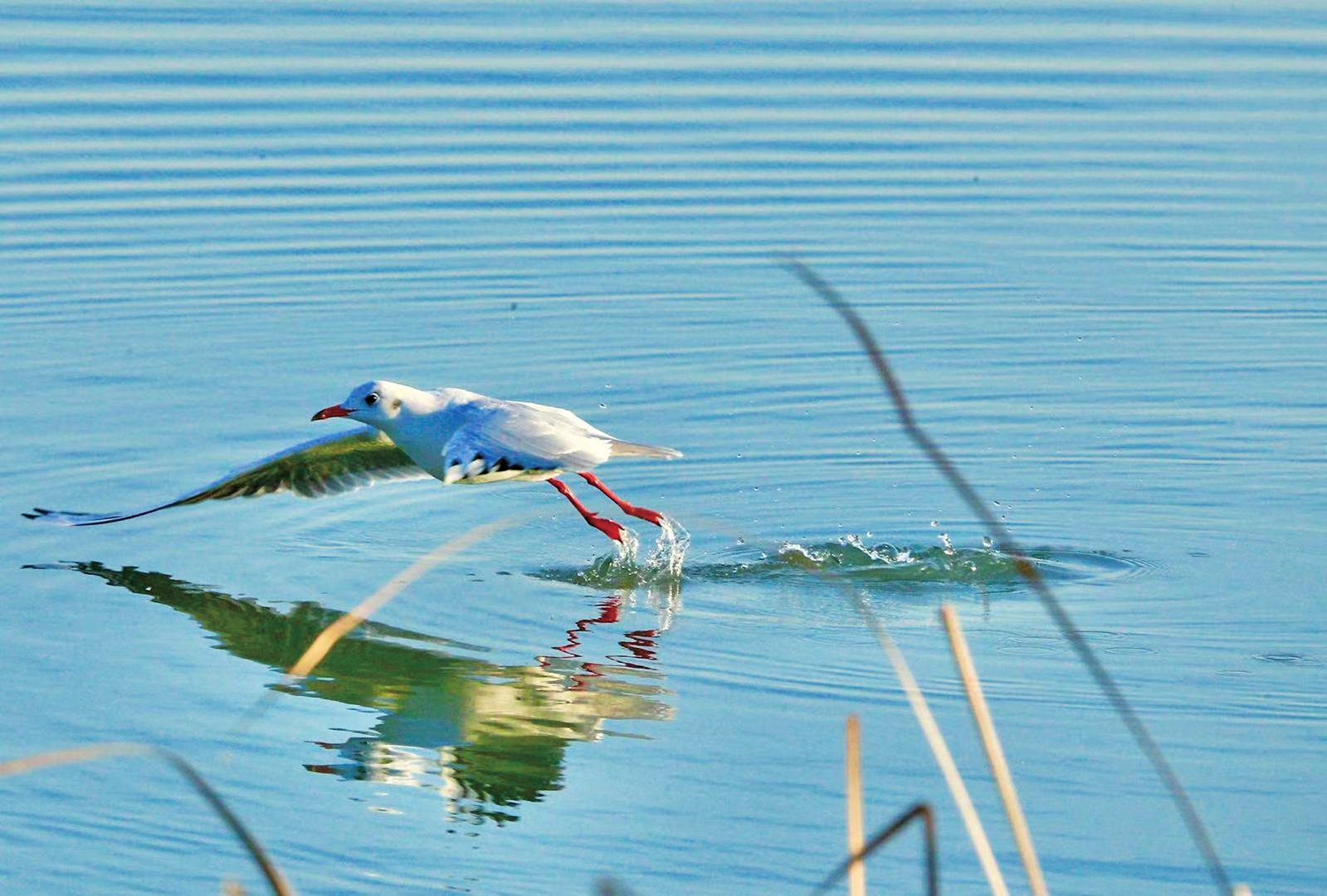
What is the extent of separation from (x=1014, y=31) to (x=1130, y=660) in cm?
1313

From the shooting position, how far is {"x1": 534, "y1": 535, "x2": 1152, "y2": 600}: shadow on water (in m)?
8.82

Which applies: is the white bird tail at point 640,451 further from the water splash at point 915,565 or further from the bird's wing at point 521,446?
the water splash at point 915,565

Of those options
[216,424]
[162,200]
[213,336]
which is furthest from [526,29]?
[216,424]

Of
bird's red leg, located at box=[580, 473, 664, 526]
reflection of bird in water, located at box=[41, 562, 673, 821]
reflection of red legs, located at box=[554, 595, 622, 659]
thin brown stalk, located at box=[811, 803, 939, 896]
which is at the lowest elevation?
reflection of bird in water, located at box=[41, 562, 673, 821]

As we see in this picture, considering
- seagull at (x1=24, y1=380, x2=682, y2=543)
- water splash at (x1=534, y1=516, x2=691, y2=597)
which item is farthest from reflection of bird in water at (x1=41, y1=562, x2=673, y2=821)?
seagull at (x1=24, y1=380, x2=682, y2=543)

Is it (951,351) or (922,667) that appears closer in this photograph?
(922,667)

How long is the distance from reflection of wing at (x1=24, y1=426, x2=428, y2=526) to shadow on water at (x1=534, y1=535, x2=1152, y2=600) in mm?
1046

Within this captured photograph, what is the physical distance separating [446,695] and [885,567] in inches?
84.3

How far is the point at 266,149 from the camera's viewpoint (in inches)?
639

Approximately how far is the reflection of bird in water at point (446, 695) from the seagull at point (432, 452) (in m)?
0.50

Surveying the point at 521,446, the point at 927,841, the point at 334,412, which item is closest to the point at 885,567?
the point at 521,446

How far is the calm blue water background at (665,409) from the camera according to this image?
21.8 feet

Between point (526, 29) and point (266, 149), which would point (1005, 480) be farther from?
point (526, 29)

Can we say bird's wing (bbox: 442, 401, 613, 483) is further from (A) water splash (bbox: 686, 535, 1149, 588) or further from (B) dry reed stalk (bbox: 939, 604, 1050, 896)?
(B) dry reed stalk (bbox: 939, 604, 1050, 896)
